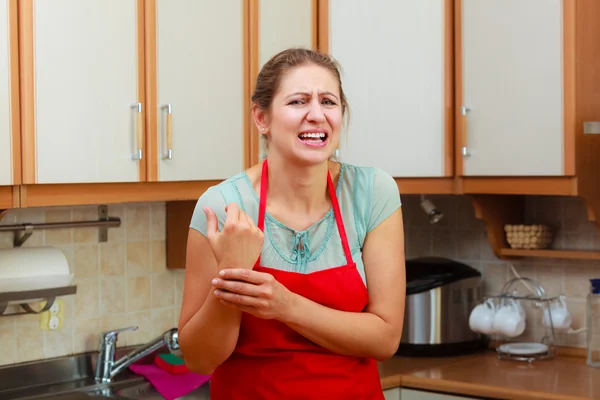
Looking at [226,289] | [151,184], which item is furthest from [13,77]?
[226,289]

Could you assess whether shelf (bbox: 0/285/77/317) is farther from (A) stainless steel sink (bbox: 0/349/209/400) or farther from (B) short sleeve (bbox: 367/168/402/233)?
(B) short sleeve (bbox: 367/168/402/233)

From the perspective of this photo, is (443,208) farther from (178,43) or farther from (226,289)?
(226,289)

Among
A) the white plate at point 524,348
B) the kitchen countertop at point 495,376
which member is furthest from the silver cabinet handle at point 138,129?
the white plate at point 524,348

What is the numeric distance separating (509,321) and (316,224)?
1.31m

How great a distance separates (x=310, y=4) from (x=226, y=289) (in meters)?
1.62

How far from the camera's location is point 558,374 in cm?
262

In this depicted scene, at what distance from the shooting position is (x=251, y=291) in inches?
57.0

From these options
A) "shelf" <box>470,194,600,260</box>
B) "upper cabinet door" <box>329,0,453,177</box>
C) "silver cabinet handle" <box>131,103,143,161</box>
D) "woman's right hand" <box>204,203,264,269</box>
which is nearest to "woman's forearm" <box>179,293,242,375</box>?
"woman's right hand" <box>204,203,264,269</box>

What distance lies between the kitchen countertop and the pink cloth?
20.9 inches

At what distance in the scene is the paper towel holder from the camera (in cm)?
245

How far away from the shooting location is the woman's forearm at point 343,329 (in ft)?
5.04

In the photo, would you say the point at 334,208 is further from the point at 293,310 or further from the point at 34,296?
the point at 34,296

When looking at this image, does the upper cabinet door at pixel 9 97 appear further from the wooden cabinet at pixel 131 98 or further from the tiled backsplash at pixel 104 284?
the tiled backsplash at pixel 104 284

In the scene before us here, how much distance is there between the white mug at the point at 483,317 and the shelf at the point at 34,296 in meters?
1.24
